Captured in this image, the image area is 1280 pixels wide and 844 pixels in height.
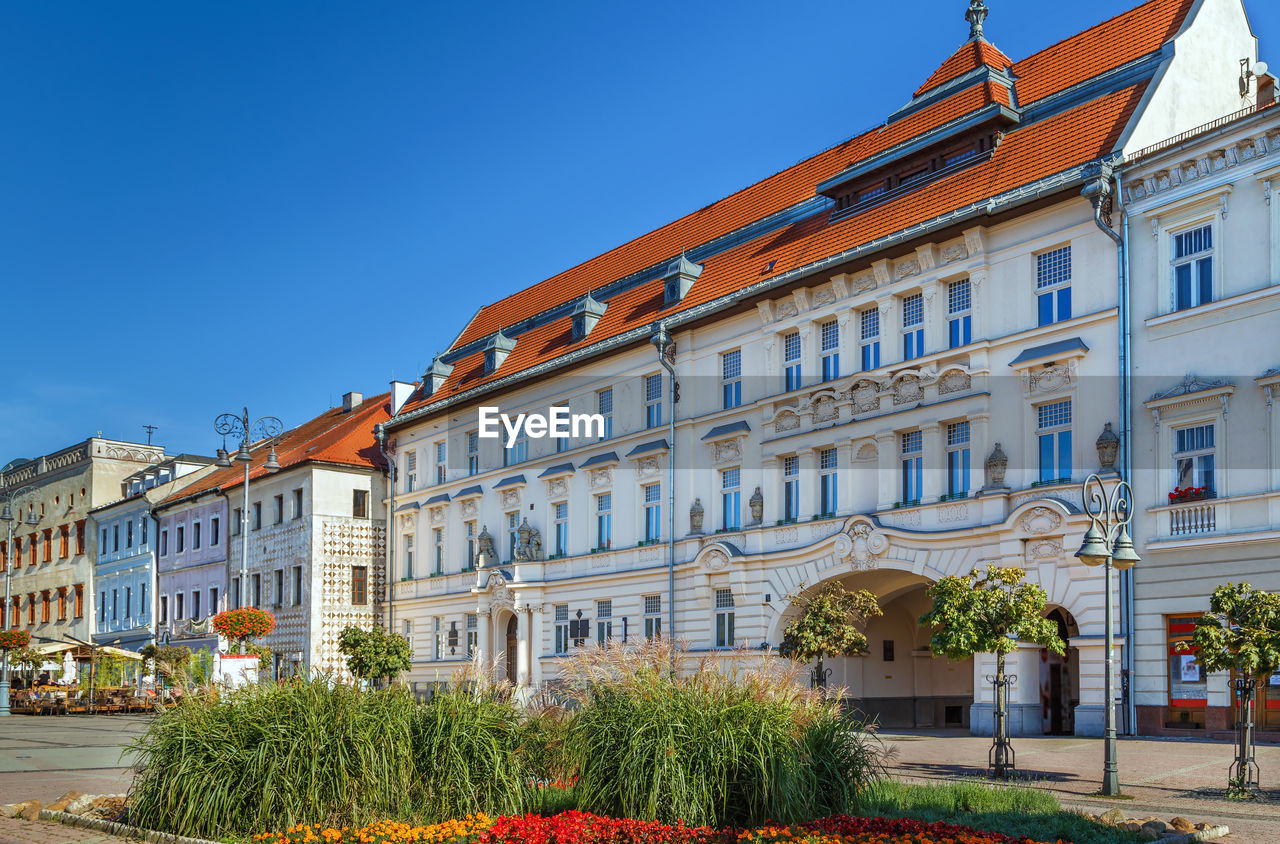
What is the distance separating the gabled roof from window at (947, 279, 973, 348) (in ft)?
5.60

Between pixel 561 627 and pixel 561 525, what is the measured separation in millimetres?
3199

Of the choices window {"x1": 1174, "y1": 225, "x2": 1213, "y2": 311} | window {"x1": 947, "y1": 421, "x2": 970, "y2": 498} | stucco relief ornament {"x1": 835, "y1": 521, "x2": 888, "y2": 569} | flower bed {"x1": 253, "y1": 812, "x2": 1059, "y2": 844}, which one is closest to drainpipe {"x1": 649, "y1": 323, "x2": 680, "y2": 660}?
stucco relief ornament {"x1": 835, "y1": 521, "x2": 888, "y2": 569}

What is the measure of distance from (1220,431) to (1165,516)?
1.89 m

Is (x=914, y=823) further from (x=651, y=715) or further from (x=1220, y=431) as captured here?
(x=1220, y=431)

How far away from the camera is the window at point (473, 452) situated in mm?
44438

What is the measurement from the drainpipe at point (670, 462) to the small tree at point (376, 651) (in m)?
8.93

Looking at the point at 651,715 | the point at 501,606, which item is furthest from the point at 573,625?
the point at 651,715

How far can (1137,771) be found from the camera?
60.0 ft

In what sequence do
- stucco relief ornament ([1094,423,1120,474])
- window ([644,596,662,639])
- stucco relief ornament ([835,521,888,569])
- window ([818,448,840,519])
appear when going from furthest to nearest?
1. window ([644,596,662,639])
2. window ([818,448,840,519])
3. stucco relief ornament ([835,521,888,569])
4. stucco relief ornament ([1094,423,1120,474])

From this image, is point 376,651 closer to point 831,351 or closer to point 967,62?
point 831,351

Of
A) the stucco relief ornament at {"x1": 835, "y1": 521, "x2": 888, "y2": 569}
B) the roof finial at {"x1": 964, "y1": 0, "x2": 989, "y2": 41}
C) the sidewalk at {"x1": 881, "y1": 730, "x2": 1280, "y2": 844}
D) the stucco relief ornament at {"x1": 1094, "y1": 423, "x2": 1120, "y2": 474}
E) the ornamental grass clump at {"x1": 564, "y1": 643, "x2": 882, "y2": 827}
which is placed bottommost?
the sidewalk at {"x1": 881, "y1": 730, "x2": 1280, "y2": 844}

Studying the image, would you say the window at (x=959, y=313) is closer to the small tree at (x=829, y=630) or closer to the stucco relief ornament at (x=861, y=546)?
the stucco relief ornament at (x=861, y=546)

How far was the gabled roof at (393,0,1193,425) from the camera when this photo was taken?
2716 centimetres

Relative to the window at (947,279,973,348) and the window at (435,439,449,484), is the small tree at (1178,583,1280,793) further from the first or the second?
the window at (435,439,449,484)
